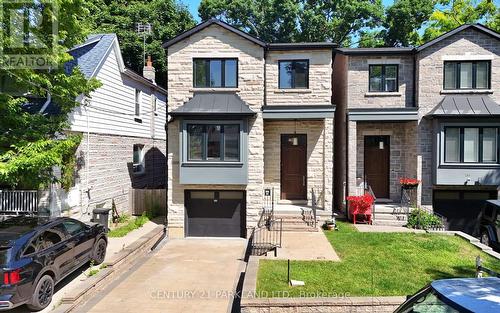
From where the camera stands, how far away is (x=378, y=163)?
58.5 ft

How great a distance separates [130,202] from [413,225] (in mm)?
13922

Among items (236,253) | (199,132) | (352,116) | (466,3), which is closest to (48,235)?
(236,253)

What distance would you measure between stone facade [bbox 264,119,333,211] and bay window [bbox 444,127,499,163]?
519cm

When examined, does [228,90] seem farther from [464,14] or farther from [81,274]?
[464,14]

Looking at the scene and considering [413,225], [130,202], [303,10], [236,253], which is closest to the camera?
[236,253]

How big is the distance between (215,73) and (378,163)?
9.13m

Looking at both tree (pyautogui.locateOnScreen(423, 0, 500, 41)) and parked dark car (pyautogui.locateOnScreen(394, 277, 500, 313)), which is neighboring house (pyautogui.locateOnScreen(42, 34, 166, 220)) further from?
tree (pyautogui.locateOnScreen(423, 0, 500, 41))

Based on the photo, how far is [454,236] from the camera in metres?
13.6

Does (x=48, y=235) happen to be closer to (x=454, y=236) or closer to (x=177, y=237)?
(x=177, y=237)

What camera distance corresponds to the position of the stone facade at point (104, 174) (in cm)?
1478

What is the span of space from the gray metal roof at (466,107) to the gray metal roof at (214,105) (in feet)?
27.3

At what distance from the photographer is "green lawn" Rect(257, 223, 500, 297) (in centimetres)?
860

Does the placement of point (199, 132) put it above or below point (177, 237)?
above

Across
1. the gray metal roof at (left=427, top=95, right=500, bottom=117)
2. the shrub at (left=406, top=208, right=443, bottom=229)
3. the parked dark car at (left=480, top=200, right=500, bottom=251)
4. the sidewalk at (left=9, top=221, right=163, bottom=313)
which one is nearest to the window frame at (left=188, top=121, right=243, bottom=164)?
the sidewalk at (left=9, top=221, right=163, bottom=313)
